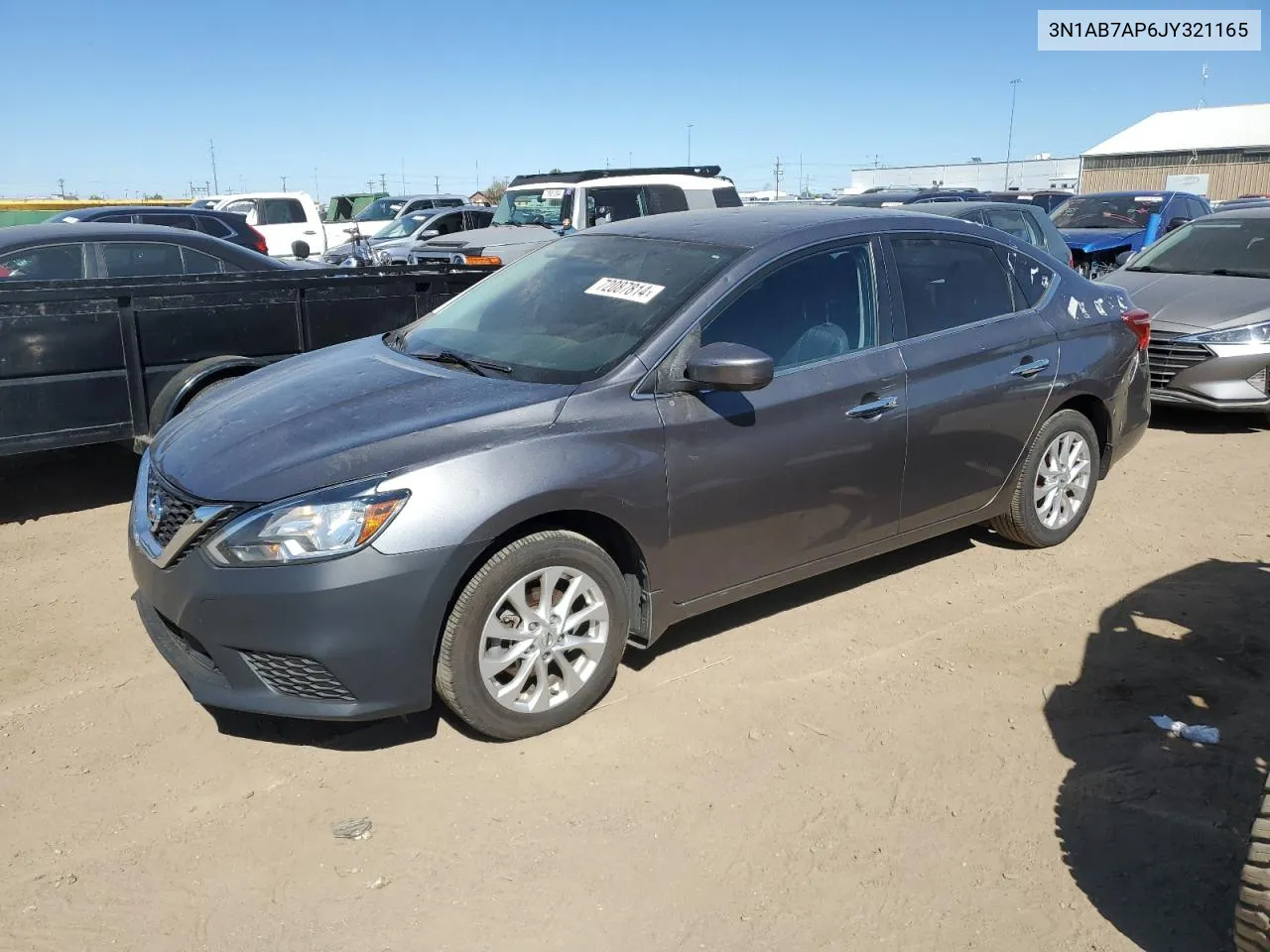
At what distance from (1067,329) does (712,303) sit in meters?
2.23

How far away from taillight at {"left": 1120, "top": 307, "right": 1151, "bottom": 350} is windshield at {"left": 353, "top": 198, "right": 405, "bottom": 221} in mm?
22058

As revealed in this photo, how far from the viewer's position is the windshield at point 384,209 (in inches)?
1002

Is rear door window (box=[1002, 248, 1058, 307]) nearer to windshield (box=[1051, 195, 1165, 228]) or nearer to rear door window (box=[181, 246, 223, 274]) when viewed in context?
rear door window (box=[181, 246, 223, 274])

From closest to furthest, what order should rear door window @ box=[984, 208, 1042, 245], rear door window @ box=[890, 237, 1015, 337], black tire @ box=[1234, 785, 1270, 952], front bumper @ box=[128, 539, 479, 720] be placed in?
1. black tire @ box=[1234, 785, 1270, 952]
2. front bumper @ box=[128, 539, 479, 720]
3. rear door window @ box=[890, 237, 1015, 337]
4. rear door window @ box=[984, 208, 1042, 245]

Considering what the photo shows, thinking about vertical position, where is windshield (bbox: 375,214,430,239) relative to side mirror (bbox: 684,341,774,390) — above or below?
above

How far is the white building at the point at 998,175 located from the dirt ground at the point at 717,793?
57612mm

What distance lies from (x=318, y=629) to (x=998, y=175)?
66.4 metres

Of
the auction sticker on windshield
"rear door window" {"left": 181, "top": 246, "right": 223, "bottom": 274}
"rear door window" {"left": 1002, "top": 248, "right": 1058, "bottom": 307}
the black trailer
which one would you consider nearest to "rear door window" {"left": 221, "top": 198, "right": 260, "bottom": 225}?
"rear door window" {"left": 181, "top": 246, "right": 223, "bottom": 274}

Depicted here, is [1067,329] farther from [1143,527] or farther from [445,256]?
[445,256]

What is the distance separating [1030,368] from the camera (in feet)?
16.1

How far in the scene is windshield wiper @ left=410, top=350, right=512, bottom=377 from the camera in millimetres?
3932

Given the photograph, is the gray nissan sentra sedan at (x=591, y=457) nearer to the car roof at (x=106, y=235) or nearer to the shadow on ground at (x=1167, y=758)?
the shadow on ground at (x=1167, y=758)

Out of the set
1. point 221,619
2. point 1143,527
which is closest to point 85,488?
point 221,619

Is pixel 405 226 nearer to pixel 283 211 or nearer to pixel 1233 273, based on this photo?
pixel 283 211
